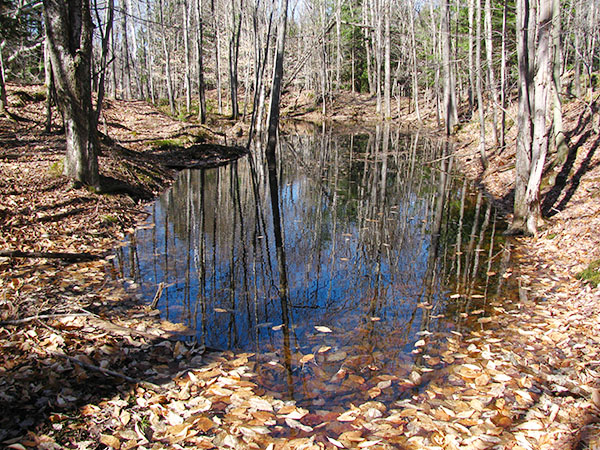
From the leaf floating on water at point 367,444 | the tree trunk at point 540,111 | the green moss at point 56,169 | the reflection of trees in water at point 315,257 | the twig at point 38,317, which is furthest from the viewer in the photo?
the green moss at point 56,169

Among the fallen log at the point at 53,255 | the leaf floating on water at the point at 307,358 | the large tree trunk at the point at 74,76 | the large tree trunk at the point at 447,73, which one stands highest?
the large tree trunk at the point at 447,73

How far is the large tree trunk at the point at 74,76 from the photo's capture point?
27.4 feet

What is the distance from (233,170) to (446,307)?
11.9 meters

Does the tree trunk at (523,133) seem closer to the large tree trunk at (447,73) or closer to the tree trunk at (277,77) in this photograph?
the tree trunk at (277,77)

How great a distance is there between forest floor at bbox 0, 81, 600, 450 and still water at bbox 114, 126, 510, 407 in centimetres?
29

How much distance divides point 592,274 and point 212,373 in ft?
17.7

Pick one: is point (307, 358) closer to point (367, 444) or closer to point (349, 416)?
point (349, 416)

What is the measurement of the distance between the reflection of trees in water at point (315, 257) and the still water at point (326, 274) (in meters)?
0.03

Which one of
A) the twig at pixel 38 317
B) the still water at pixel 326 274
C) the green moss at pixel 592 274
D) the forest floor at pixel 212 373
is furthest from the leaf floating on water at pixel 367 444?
the green moss at pixel 592 274

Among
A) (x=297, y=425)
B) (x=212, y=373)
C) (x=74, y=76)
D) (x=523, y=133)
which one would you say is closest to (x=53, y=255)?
(x=212, y=373)

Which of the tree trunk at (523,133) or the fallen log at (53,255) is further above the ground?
the tree trunk at (523,133)

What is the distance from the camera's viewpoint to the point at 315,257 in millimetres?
7734

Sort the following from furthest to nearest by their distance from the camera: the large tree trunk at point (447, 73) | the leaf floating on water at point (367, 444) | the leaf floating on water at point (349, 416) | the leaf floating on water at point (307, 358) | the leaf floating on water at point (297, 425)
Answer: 1. the large tree trunk at point (447, 73)
2. the leaf floating on water at point (307, 358)
3. the leaf floating on water at point (349, 416)
4. the leaf floating on water at point (297, 425)
5. the leaf floating on water at point (367, 444)

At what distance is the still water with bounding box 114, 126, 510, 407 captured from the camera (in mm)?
4551
